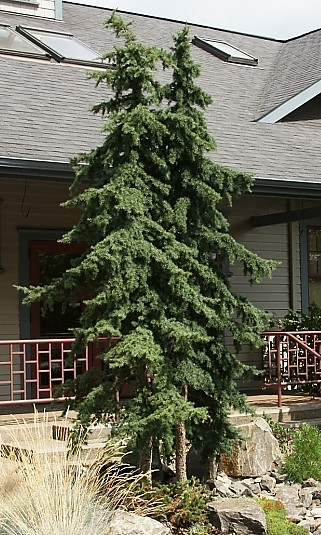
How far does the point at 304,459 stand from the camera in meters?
7.73

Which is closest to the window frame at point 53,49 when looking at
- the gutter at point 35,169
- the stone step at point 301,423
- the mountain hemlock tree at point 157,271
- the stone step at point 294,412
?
the gutter at point 35,169

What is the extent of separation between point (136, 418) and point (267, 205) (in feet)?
20.9

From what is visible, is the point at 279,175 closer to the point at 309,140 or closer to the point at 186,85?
the point at 309,140

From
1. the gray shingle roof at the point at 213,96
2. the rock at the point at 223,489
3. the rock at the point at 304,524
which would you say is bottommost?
the rock at the point at 304,524

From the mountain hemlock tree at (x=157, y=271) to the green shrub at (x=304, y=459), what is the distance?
107 cm

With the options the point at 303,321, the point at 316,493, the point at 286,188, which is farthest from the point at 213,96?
the point at 316,493

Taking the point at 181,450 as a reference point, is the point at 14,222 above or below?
above

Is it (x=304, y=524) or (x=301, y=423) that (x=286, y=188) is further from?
(x=304, y=524)

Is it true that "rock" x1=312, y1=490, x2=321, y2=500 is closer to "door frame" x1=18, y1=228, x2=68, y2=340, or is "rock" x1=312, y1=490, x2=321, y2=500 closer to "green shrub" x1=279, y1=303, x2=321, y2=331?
"green shrub" x1=279, y1=303, x2=321, y2=331

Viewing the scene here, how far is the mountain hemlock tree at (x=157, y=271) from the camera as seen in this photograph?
20.7ft

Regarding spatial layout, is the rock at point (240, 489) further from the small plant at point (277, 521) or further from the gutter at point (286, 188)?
the gutter at point (286, 188)

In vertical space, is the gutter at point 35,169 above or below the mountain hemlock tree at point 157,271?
above

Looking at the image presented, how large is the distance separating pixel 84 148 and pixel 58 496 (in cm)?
478

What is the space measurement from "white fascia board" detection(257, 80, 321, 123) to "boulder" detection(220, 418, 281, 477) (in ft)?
19.5
